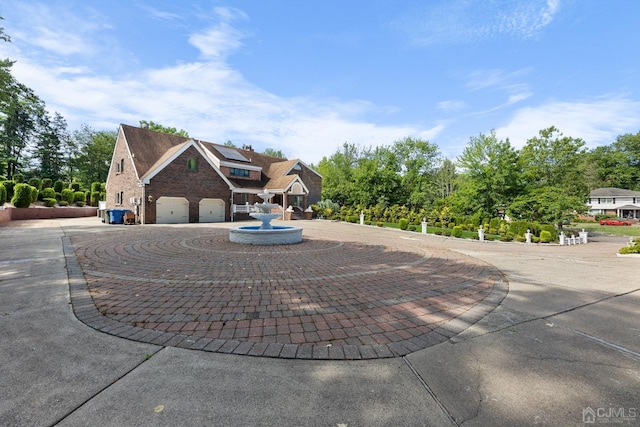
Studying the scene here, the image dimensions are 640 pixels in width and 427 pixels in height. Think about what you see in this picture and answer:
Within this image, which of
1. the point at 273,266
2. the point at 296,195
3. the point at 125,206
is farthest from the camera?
the point at 296,195

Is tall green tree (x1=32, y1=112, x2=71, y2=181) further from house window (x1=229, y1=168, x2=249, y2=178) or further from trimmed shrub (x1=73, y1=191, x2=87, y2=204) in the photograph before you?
house window (x1=229, y1=168, x2=249, y2=178)

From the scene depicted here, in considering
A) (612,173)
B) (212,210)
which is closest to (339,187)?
(212,210)

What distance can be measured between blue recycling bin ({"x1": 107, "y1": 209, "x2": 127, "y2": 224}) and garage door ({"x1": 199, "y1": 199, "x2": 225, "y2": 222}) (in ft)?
19.8

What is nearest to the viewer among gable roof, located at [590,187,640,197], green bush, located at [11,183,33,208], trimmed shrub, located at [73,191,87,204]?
green bush, located at [11,183,33,208]

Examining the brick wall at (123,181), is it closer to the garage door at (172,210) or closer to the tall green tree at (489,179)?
the garage door at (172,210)

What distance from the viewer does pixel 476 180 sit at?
2538 centimetres

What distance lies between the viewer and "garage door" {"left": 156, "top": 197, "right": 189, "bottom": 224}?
2273cm

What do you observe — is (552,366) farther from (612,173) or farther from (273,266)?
(612,173)

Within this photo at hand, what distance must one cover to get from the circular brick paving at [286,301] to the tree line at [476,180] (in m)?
19.7

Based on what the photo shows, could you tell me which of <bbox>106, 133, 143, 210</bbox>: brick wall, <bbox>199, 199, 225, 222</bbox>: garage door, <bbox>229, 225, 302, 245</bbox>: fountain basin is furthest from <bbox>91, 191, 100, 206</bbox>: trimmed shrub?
<bbox>229, 225, 302, 245</bbox>: fountain basin

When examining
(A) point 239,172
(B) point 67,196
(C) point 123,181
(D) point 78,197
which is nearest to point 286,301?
(C) point 123,181

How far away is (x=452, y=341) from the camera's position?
3.40 metres

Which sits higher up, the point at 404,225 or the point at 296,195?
the point at 296,195

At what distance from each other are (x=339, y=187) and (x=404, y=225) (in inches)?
732
